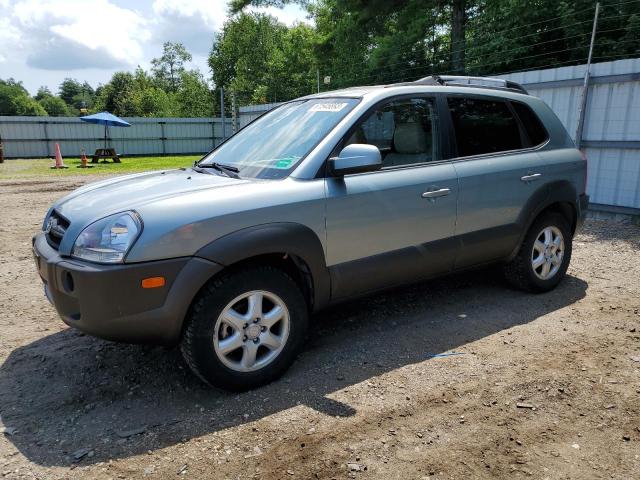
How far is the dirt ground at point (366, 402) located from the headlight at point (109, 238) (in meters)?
0.92

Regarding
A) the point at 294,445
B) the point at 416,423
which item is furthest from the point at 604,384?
the point at 294,445

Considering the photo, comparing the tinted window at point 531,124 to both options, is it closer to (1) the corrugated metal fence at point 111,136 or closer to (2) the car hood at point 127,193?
(2) the car hood at point 127,193

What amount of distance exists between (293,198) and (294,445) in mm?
1420

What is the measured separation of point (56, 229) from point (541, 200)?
380cm

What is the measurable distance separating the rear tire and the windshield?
211 centimetres

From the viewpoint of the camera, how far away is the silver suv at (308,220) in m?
2.77

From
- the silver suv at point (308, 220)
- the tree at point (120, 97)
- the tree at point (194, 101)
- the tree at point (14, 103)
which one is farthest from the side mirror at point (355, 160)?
the tree at point (14, 103)

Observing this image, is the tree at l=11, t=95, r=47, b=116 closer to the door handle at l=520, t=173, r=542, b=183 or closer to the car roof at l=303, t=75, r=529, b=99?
the car roof at l=303, t=75, r=529, b=99

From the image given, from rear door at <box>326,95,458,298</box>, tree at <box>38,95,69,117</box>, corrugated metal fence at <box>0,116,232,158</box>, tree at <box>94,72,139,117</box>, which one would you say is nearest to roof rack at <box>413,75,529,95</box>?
rear door at <box>326,95,458,298</box>

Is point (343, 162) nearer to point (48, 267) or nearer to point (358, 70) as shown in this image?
point (48, 267)

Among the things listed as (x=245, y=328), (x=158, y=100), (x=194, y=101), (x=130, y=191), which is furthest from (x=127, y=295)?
(x=158, y=100)

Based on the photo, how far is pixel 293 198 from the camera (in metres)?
3.16

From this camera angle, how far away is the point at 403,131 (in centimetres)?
387

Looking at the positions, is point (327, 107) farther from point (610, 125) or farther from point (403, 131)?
point (610, 125)
